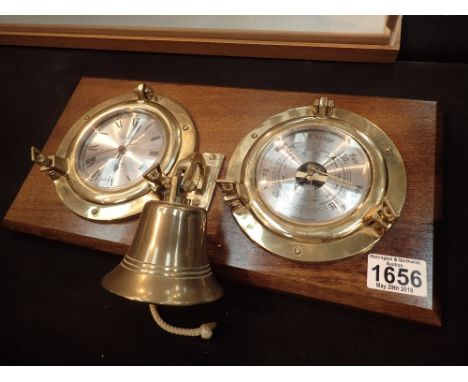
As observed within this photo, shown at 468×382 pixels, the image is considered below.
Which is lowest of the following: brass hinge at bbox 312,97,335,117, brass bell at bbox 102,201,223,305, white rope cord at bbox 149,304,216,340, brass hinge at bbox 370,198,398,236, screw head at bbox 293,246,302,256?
white rope cord at bbox 149,304,216,340

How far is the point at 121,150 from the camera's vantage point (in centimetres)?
99

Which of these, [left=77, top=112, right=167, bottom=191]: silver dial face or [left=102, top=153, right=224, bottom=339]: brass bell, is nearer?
[left=102, top=153, right=224, bottom=339]: brass bell

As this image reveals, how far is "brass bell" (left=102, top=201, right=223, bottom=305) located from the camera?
0.65 metres

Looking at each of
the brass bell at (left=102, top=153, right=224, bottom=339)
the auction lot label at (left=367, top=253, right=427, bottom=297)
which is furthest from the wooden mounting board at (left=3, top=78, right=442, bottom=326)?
the brass bell at (left=102, top=153, right=224, bottom=339)

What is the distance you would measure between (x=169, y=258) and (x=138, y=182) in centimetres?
30

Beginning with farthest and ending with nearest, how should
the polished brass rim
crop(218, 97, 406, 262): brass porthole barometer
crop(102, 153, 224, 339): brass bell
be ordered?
1. the polished brass rim
2. crop(218, 97, 406, 262): brass porthole barometer
3. crop(102, 153, 224, 339): brass bell

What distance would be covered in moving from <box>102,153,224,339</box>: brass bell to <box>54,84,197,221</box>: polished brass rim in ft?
0.52

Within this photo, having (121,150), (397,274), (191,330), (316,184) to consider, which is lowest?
(191,330)

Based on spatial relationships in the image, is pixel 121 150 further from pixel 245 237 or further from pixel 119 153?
pixel 245 237

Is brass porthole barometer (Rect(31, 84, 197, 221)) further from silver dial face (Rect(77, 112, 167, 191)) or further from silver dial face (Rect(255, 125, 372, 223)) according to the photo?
silver dial face (Rect(255, 125, 372, 223))

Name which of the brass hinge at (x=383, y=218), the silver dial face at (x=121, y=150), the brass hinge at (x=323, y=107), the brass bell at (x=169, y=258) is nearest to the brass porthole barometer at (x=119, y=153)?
the silver dial face at (x=121, y=150)

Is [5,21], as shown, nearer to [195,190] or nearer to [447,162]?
[195,190]

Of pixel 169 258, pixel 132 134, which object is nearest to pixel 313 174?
pixel 169 258

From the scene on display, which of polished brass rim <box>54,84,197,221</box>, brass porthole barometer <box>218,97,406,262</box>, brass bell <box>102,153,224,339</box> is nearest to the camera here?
brass bell <box>102,153,224,339</box>
